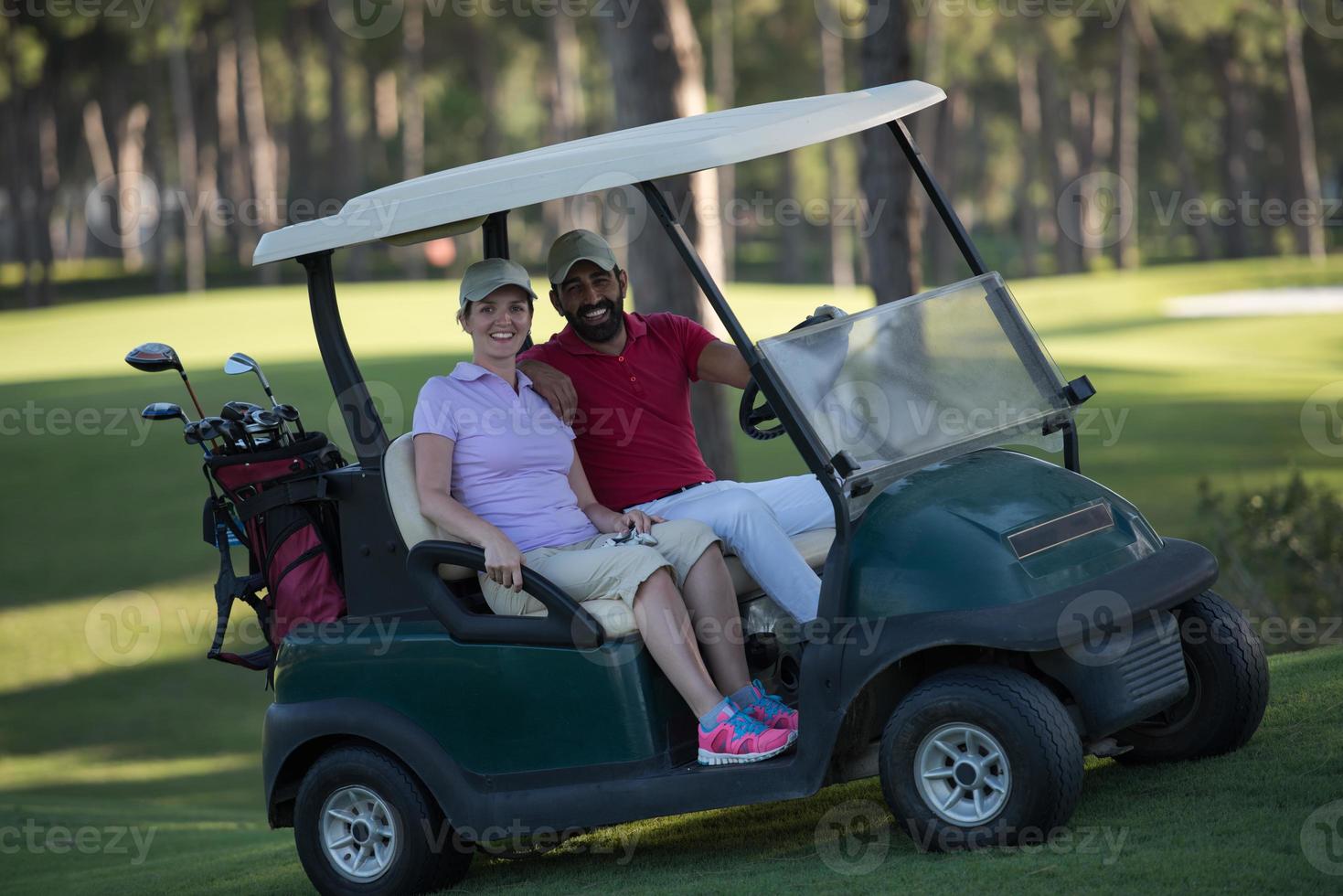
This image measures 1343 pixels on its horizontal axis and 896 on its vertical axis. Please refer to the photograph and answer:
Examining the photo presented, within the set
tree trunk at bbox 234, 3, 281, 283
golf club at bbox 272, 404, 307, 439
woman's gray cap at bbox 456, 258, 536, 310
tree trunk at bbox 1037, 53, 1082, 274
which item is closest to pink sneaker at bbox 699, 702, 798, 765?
woman's gray cap at bbox 456, 258, 536, 310

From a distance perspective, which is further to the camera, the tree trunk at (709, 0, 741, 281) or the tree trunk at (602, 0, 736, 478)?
the tree trunk at (709, 0, 741, 281)

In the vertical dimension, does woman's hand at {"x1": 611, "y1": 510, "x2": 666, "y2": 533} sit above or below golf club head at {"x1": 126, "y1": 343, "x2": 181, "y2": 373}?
below

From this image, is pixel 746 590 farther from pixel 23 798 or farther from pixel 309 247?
pixel 23 798

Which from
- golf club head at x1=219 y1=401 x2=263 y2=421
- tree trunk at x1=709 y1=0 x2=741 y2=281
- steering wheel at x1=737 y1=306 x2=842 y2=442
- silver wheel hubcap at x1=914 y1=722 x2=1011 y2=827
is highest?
tree trunk at x1=709 y1=0 x2=741 y2=281

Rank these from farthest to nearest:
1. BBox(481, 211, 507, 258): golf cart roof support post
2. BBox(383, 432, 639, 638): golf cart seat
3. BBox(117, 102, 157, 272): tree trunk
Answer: BBox(117, 102, 157, 272): tree trunk → BBox(481, 211, 507, 258): golf cart roof support post → BBox(383, 432, 639, 638): golf cart seat

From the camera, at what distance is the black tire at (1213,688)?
13.6 feet

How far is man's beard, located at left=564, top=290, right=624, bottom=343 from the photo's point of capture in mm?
4645

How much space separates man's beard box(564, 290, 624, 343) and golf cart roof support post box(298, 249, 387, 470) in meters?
0.71

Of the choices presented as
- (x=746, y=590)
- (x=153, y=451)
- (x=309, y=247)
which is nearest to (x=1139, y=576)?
(x=746, y=590)

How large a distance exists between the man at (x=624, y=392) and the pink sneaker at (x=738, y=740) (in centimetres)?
77

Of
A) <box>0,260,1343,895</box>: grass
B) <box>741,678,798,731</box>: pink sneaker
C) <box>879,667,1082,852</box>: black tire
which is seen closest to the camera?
<box>879,667,1082,852</box>: black tire

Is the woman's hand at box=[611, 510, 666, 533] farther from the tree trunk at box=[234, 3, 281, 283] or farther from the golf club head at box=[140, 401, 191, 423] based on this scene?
the tree trunk at box=[234, 3, 281, 283]

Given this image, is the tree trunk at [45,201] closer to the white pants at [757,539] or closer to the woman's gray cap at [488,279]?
the woman's gray cap at [488,279]

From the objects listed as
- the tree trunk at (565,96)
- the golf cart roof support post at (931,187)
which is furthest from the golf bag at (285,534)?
the tree trunk at (565,96)
